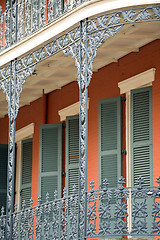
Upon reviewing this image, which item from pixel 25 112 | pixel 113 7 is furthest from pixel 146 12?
pixel 25 112

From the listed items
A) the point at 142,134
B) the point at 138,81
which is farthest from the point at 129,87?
the point at 142,134

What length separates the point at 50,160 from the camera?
17.0m

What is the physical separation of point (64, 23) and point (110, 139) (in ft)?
7.83

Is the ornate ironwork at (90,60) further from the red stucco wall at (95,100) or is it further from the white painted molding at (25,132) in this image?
the white painted molding at (25,132)

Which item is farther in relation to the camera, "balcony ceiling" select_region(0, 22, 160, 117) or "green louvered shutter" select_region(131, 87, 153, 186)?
"green louvered shutter" select_region(131, 87, 153, 186)

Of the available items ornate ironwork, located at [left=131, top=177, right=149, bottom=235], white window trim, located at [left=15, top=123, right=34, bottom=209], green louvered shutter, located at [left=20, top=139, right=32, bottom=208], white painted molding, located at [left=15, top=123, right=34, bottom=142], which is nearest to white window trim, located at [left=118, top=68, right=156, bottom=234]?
ornate ironwork, located at [left=131, top=177, right=149, bottom=235]

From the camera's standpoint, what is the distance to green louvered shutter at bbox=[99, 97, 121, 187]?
48.8 feet

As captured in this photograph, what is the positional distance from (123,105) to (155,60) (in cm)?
121

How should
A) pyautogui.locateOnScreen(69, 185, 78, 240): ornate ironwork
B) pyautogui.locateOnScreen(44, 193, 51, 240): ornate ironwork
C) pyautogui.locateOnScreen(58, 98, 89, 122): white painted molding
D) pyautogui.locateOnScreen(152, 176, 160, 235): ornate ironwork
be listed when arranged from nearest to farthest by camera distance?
pyautogui.locateOnScreen(152, 176, 160, 235): ornate ironwork → pyautogui.locateOnScreen(69, 185, 78, 240): ornate ironwork → pyautogui.locateOnScreen(44, 193, 51, 240): ornate ironwork → pyautogui.locateOnScreen(58, 98, 89, 122): white painted molding

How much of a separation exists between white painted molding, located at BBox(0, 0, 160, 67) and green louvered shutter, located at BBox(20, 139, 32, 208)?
8.53 ft

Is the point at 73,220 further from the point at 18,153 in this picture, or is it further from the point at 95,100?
the point at 18,153

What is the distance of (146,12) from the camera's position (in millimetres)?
12719

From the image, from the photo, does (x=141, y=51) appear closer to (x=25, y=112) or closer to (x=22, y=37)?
(x=22, y=37)

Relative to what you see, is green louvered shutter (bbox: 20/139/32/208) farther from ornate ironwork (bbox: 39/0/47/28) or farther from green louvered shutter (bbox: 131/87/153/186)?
green louvered shutter (bbox: 131/87/153/186)
